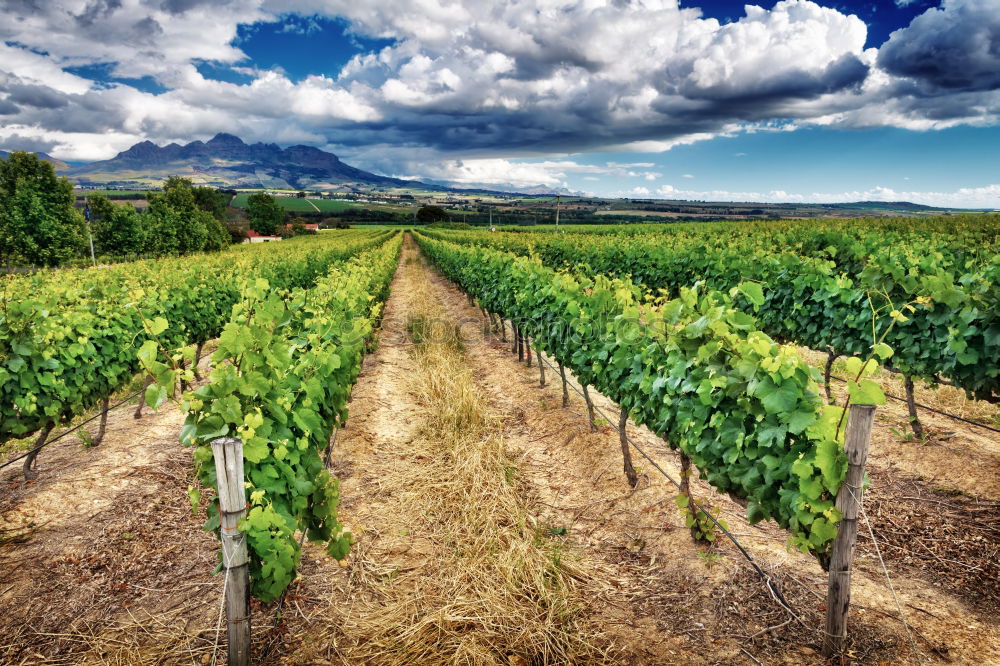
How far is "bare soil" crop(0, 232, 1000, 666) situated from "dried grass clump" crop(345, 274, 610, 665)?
35 millimetres

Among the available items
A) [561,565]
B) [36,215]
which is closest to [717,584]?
[561,565]

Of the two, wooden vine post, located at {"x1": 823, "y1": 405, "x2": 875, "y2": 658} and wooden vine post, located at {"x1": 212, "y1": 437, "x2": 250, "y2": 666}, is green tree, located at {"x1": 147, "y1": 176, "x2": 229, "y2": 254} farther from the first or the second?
wooden vine post, located at {"x1": 823, "y1": 405, "x2": 875, "y2": 658}

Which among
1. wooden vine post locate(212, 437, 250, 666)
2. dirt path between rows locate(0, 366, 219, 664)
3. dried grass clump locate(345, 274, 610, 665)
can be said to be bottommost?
dirt path between rows locate(0, 366, 219, 664)

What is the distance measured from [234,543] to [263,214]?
357 feet

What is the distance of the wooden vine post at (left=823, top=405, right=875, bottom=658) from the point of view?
2883 millimetres

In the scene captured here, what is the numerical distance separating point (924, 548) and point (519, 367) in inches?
288

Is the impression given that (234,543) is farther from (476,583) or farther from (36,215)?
(36,215)

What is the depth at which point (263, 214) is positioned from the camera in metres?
98.8

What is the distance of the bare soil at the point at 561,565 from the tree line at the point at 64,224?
47854mm

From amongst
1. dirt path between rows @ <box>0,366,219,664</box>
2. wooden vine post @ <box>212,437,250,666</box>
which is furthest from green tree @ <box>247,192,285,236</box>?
wooden vine post @ <box>212,437,250,666</box>

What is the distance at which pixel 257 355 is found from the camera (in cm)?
355

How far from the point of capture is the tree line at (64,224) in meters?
40.7

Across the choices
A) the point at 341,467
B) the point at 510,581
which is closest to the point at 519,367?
the point at 341,467

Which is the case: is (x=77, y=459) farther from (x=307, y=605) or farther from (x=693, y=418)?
(x=693, y=418)
